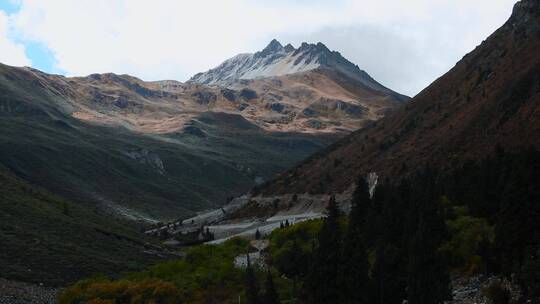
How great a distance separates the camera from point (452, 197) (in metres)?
45.6

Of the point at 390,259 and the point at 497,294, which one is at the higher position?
the point at 390,259

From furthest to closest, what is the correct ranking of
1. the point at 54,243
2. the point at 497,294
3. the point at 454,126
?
the point at 454,126 → the point at 54,243 → the point at 497,294

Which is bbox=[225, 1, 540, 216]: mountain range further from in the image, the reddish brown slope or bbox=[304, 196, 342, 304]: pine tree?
bbox=[304, 196, 342, 304]: pine tree

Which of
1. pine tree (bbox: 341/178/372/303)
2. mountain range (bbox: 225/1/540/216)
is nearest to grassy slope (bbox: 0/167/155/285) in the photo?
mountain range (bbox: 225/1/540/216)

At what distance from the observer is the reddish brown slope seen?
265 ft

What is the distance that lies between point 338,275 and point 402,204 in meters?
11.9

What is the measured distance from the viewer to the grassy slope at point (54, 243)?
65625mm

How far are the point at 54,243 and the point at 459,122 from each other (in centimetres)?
6190

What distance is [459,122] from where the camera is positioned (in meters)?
97.2

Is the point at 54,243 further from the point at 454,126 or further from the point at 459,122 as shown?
the point at 459,122

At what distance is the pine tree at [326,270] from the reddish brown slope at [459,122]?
44484mm

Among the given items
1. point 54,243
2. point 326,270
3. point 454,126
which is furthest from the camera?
point 454,126

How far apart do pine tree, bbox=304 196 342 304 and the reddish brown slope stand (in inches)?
1751

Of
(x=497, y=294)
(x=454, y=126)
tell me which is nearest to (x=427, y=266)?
(x=497, y=294)
